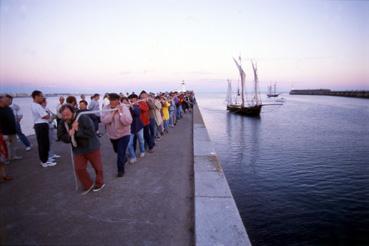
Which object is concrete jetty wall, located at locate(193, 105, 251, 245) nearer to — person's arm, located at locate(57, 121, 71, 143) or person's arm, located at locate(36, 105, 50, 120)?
person's arm, located at locate(57, 121, 71, 143)

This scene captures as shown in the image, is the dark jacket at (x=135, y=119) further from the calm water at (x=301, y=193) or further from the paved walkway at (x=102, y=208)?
the calm water at (x=301, y=193)

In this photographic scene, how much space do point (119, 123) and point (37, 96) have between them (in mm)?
2626

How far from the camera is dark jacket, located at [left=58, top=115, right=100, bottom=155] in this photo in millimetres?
4051

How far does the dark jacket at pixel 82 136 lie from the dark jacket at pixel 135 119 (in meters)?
2.04

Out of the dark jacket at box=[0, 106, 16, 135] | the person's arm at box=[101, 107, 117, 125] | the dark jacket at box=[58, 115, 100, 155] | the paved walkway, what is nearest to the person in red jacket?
the paved walkway

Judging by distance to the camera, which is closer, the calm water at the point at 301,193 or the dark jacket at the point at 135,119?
the calm water at the point at 301,193

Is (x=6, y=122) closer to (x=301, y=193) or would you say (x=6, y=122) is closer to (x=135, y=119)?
(x=135, y=119)

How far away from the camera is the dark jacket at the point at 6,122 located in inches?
251

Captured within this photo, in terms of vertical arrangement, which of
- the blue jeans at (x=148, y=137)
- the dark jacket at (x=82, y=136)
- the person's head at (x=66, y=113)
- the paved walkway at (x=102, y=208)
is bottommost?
the paved walkway at (x=102, y=208)

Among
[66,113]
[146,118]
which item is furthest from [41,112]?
[146,118]

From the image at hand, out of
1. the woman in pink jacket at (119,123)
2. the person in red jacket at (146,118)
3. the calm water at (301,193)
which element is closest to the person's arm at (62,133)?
the woman in pink jacket at (119,123)

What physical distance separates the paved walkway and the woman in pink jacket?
70cm

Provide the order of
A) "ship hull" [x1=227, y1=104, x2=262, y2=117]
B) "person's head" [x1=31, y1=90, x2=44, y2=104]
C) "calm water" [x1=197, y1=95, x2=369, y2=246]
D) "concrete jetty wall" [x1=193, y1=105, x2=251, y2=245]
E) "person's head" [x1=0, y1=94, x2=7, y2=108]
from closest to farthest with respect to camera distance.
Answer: "concrete jetty wall" [x1=193, y1=105, x2=251, y2=245] < "calm water" [x1=197, y1=95, x2=369, y2=246] < "person's head" [x1=31, y1=90, x2=44, y2=104] < "person's head" [x1=0, y1=94, x2=7, y2=108] < "ship hull" [x1=227, y1=104, x2=262, y2=117]

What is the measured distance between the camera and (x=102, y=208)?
378 cm
